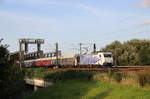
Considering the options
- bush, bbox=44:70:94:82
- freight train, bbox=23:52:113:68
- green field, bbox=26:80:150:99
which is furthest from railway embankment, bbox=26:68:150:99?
freight train, bbox=23:52:113:68

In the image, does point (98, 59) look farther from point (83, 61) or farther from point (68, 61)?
point (68, 61)

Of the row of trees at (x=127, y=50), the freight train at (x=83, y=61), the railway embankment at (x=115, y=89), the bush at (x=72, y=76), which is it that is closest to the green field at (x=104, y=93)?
the railway embankment at (x=115, y=89)

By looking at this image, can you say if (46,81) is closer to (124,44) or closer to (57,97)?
(57,97)

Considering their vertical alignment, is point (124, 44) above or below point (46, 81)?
above

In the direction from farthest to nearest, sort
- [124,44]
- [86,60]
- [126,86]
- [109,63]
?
[124,44] → [86,60] → [109,63] → [126,86]

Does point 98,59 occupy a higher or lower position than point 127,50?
lower

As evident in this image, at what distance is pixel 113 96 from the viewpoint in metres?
A: 15.5

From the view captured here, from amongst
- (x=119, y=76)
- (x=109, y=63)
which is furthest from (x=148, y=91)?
(x=109, y=63)

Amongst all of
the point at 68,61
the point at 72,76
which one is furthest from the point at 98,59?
the point at 72,76

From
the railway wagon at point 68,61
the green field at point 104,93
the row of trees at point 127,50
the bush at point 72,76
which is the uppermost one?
the row of trees at point 127,50

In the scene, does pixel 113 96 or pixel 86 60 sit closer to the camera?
pixel 113 96

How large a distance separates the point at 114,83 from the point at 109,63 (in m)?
31.4

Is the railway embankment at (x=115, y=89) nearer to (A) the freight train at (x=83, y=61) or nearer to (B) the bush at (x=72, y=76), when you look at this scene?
(B) the bush at (x=72, y=76)

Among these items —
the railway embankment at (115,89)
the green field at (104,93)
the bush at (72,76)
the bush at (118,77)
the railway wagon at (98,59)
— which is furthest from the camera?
the railway wagon at (98,59)
